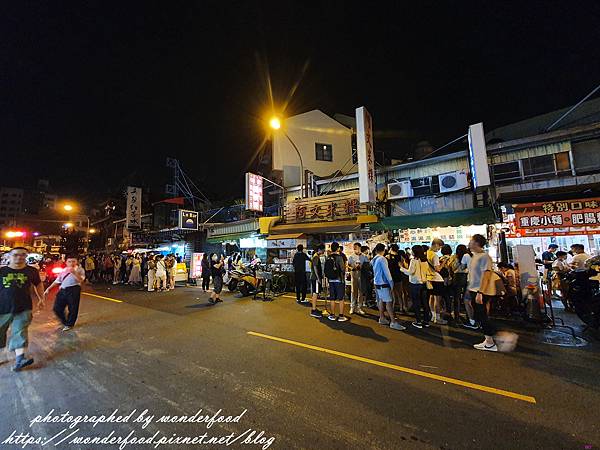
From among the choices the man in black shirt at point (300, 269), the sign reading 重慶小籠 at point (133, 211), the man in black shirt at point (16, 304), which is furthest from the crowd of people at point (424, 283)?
the sign reading 重慶小籠 at point (133, 211)

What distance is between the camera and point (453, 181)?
12766mm

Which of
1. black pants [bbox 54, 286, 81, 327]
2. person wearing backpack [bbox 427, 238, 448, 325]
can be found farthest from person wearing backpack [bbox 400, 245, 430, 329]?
black pants [bbox 54, 286, 81, 327]

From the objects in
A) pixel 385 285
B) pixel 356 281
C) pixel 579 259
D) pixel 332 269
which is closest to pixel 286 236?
pixel 356 281

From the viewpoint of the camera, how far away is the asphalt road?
2764 millimetres

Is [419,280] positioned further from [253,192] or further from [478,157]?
[253,192]

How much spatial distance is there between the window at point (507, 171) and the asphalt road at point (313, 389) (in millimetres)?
9083

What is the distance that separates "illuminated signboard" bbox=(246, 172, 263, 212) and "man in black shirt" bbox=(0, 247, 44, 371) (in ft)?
40.5

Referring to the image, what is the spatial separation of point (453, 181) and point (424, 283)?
808 cm

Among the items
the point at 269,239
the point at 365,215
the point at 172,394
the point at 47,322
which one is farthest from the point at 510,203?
the point at 47,322

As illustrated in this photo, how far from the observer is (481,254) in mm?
5328

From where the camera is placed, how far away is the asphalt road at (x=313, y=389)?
109 inches

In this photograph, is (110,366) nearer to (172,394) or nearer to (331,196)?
(172,394)

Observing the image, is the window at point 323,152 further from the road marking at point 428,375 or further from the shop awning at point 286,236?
the road marking at point 428,375

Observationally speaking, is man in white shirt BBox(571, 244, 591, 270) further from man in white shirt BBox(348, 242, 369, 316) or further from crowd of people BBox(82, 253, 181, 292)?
crowd of people BBox(82, 253, 181, 292)
